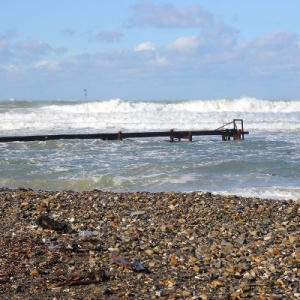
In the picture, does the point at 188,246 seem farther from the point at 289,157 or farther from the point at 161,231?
the point at 289,157

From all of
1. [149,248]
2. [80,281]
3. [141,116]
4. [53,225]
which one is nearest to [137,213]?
[53,225]

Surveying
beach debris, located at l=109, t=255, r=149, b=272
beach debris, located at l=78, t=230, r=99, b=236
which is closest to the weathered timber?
beach debris, located at l=78, t=230, r=99, b=236

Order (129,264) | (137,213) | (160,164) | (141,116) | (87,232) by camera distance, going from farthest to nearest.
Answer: (141,116), (160,164), (137,213), (87,232), (129,264)

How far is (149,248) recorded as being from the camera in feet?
26.3

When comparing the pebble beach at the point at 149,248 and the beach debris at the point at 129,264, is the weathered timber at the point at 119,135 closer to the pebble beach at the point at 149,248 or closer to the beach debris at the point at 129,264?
the pebble beach at the point at 149,248

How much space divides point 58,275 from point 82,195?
5.37m

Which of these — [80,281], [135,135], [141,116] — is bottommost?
[80,281]

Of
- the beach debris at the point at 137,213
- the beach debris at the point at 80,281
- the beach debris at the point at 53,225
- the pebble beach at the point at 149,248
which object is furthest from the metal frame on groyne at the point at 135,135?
the beach debris at the point at 80,281

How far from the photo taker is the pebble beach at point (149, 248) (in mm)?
6488

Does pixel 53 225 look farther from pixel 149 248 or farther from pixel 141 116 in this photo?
pixel 141 116

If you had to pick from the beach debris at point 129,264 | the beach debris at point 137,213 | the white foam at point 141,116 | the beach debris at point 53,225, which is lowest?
the beach debris at point 129,264

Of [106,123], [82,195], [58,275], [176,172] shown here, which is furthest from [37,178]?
[106,123]

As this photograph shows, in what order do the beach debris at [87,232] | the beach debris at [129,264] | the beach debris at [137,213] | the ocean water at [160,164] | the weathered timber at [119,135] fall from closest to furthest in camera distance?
the beach debris at [129,264]
the beach debris at [87,232]
the beach debris at [137,213]
the ocean water at [160,164]
the weathered timber at [119,135]

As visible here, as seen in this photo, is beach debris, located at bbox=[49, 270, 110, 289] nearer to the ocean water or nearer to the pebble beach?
the pebble beach
